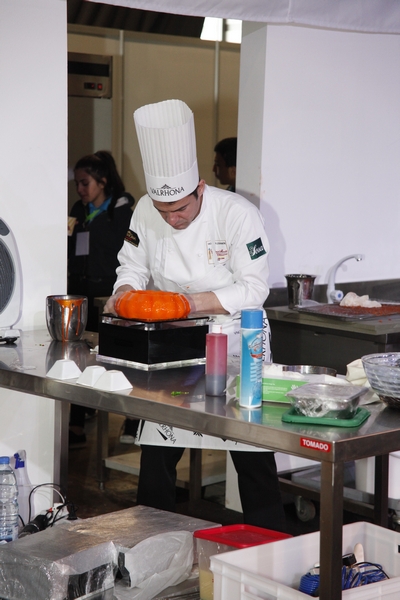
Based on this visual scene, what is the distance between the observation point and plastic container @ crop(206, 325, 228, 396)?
2.08 meters

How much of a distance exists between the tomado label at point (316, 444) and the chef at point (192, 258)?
86 centimetres

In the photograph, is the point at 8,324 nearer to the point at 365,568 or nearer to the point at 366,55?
the point at 365,568

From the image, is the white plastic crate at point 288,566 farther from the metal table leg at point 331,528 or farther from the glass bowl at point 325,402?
the glass bowl at point 325,402

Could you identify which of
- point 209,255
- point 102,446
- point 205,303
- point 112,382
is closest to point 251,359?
point 112,382

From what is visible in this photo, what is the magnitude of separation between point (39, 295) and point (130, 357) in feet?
2.64

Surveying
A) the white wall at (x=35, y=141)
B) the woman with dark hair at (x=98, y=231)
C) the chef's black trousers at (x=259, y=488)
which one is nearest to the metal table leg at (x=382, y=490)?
the chef's black trousers at (x=259, y=488)

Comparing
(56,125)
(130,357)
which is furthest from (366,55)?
(130,357)

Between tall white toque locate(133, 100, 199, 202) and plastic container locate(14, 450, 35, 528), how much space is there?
107 cm

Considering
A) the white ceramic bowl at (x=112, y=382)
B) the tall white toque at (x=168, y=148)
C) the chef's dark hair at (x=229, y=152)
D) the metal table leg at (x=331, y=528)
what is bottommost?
the metal table leg at (x=331, y=528)

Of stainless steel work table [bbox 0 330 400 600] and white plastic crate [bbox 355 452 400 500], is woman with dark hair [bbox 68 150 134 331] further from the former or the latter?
stainless steel work table [bbox 0 330 400 600]

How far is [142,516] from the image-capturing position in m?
2.73

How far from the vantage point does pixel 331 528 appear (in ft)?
5.72

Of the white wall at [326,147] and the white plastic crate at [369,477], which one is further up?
the white wall at [326,147]

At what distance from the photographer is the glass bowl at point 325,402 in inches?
73.4
